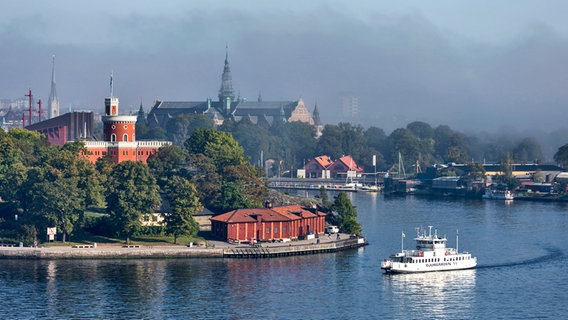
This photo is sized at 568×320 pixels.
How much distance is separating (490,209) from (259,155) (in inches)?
2897

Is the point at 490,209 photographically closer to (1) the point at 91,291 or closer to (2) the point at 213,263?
(2) the point at 213,263

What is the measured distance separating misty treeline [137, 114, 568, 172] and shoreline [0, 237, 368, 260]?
308 feet

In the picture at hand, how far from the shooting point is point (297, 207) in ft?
299

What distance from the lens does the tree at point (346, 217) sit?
89.8 m

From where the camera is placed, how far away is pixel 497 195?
141 meters

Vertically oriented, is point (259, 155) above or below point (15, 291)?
above

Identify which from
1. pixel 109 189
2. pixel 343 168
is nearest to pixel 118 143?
pixel 109 189

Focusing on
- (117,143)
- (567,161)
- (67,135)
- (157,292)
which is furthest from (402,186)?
(157,292)

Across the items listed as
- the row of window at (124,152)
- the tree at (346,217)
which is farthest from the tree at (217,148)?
the tree at (346,217)

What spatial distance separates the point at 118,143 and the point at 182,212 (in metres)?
24.1

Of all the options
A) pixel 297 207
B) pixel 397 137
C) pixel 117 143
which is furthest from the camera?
pixel 397 137

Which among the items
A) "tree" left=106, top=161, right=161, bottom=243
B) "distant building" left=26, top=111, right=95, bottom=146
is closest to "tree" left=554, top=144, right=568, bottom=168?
"distant building" left=26, top=111, right=95, bottom=146

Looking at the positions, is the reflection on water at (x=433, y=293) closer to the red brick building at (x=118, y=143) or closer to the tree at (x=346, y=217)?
the tree at (x=346, y=217)

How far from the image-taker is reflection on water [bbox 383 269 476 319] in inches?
2432
